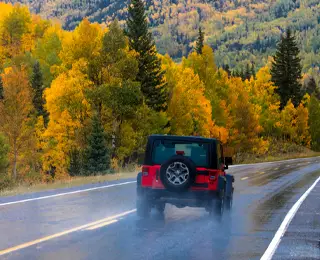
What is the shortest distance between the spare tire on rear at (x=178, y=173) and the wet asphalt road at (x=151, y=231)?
842 millimetres

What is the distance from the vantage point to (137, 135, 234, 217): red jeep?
1243 cm

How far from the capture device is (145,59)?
51031 millimetres

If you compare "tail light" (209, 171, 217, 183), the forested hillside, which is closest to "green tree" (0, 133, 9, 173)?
the forested hillside

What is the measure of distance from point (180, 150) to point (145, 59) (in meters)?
38.9

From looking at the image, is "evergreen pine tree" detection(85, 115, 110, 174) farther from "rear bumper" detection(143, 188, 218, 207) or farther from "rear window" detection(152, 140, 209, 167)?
"rear bumper" detection(143, 188, 218, 207)

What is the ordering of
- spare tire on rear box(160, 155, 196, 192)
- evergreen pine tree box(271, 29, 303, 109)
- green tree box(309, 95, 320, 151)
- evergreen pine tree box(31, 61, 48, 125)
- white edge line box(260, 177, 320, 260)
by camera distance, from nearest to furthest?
white edge line box(260, 177, 320, 260)
spare tire on rear box(160, 155, 196, 192)
evergreen pine tree box(31, 61, 48, 125)
evergreen pine tree box(271, 29, 303, 109)
green tree box(309, 95, 320, 151)

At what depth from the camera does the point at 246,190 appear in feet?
74.3

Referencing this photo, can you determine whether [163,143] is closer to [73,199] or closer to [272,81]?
[73,199]

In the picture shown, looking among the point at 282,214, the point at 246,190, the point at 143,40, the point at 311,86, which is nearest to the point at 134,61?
the point at 143,40

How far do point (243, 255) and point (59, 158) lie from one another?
4008 cm

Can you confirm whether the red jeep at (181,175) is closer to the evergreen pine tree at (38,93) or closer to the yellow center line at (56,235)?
the yellow center line at (56,235)

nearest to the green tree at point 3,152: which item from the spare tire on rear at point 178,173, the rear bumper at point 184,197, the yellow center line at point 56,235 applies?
the yellow center line at point 56,235

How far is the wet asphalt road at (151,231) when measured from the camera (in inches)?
341

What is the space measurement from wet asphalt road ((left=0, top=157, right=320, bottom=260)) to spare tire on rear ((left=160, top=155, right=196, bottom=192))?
0.84m
